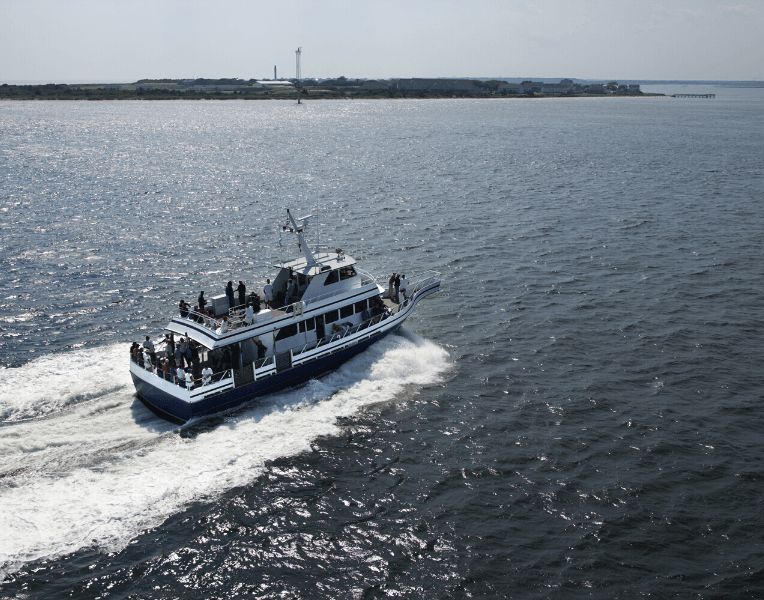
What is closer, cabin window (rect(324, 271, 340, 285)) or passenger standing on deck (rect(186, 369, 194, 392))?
passenger standing on deck (rect(186, 369, 194, 392))

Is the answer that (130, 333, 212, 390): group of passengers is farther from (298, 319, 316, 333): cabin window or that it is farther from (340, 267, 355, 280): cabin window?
(340, 267, 355, 280): cabin window

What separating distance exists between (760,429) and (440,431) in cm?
1339

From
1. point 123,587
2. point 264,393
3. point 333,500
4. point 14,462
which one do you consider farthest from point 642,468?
point 14,462

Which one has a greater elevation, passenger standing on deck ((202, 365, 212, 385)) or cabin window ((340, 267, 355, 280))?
cabin window ((340, 267, 355, 280))

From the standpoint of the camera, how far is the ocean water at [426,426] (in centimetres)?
1877

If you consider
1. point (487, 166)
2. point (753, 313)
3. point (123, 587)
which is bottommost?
point (123, 587)

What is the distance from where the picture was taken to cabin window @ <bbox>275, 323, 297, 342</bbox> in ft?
96.5

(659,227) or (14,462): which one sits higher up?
(659,227)

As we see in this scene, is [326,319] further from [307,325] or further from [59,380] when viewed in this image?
[59,380]

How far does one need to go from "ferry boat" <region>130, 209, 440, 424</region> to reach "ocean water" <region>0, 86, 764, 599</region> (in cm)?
90

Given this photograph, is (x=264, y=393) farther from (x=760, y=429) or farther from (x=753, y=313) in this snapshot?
(x=753, y=313)

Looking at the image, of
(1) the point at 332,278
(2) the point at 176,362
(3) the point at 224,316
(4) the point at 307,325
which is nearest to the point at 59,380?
(2) the point at 176,362

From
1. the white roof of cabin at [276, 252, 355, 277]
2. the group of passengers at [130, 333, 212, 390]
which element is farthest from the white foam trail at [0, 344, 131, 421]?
the white roof of cabin at [276, 252, 355, 277]

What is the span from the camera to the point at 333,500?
2162 cm
